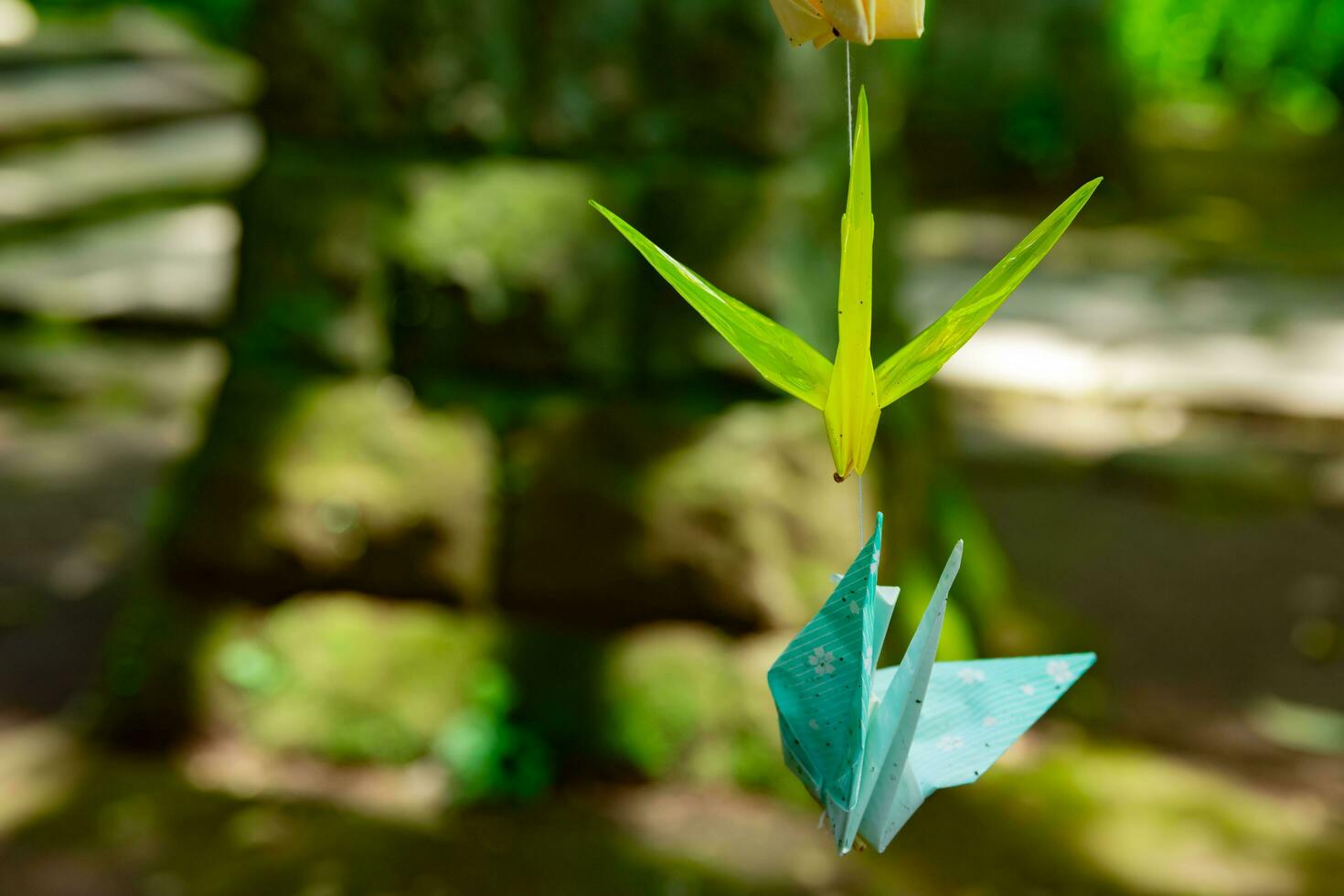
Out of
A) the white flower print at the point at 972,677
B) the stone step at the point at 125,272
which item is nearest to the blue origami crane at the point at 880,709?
the white flower print at the point at 972,677

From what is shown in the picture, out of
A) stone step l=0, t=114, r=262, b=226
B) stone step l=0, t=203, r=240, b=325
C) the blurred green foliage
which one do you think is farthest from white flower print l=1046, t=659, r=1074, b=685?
the blurred green foliage

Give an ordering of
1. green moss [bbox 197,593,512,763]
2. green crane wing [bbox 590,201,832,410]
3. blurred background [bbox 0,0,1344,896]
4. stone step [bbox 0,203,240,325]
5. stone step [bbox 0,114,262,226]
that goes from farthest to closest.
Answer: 1. stone step [bbox 0,114,262,226]
2. stone step [bbox 0,203,240,325]
3. green moss [bbox 197,593,512,763]
4. blurred background [bbox 0,0,1344,896]
5. green crane wing [bbox 590,201,832,410]

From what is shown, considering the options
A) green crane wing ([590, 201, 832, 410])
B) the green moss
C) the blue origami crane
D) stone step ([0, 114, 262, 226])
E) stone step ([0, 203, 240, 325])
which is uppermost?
green crane wing ([590, 201, 832, 410])

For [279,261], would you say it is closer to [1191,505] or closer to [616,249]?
[616,249]

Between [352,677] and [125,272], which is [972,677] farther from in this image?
[125,272]

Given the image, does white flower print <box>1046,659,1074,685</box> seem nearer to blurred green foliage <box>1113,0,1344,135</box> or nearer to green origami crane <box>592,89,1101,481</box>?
green origami crane <box>592,89,1101,481</box>

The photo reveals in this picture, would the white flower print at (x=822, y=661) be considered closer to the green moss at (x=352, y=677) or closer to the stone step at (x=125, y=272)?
the green moss at (x=352, y=677)

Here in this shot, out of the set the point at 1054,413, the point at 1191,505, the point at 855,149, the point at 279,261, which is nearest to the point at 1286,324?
the point at 1054,413

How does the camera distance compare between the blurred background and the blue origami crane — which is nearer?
the blue origami crane
